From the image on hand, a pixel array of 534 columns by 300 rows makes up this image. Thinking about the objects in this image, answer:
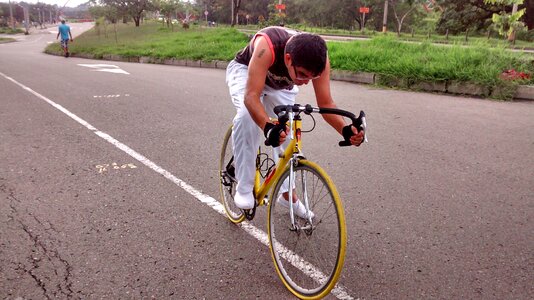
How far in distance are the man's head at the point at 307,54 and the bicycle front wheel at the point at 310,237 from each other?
20.5 inches

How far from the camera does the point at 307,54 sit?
2283mm

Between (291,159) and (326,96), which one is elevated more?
(326,96)

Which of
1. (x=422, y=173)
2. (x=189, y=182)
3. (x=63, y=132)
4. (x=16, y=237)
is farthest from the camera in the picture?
(x=63, y=132)

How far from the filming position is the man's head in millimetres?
2283

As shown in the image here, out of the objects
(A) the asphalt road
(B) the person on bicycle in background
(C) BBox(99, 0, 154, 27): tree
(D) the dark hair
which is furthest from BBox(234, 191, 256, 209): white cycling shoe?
(C) BBox(99, 0, 154, 27): tree

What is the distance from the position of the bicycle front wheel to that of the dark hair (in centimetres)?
54

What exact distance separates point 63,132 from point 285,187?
4461 mm

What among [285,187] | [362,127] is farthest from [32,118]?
[362,127]

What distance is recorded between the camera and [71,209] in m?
3.63

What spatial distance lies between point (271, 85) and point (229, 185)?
3.30 feet

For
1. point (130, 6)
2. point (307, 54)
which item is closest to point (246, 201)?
point (307, 54)

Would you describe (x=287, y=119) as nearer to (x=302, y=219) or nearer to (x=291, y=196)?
(x=291, y=196)

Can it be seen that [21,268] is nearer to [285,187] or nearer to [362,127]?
[285,187]

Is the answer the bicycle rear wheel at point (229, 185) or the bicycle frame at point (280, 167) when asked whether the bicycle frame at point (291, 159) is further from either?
the bicycle rear wheel at point (229, 185)
